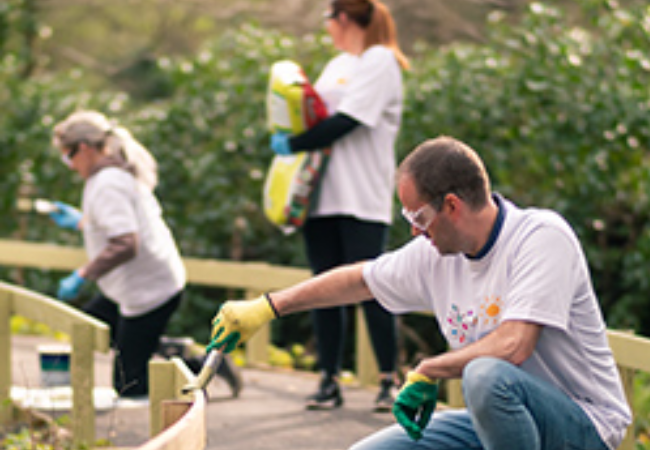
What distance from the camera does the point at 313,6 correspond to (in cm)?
1270

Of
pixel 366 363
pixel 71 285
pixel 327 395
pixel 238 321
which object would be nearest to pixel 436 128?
pixel 366 363

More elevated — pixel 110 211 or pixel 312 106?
pixel 312 106

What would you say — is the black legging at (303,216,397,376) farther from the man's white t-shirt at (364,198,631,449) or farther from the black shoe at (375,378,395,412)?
the man's white t-shirt at (364,198,631,449)

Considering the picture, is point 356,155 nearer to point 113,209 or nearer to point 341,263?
point 341,263

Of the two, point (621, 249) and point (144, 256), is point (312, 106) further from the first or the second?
point (621, 249)

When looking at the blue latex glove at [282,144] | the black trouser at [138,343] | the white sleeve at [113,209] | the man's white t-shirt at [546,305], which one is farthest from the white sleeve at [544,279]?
the black trouser at [138,343]

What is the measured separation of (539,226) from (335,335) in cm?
234

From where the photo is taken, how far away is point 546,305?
3338mm

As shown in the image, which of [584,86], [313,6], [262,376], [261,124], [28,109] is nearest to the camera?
[262,376]

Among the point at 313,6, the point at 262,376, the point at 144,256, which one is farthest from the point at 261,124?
the point at 313,6

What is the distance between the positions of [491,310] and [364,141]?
2.20 meters

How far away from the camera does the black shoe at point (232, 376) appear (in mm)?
6090

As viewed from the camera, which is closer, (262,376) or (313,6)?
(262,376)

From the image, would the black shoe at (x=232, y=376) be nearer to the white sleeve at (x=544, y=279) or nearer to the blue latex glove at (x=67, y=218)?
the blue latex glove at (x=67, y=218)
